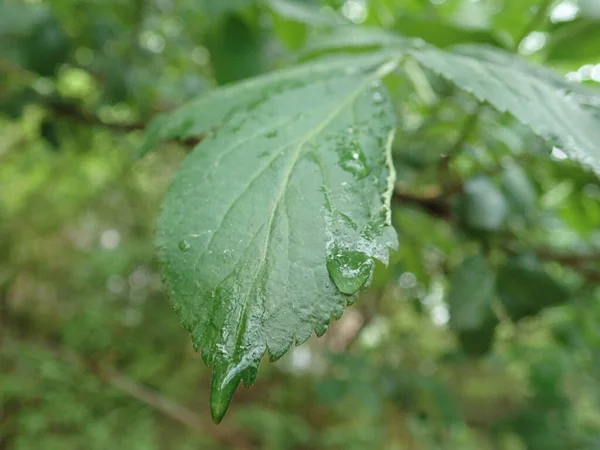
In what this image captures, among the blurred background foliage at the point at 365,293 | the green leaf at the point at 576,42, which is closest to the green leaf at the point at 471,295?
the blurred background foliage at the point at 365,293

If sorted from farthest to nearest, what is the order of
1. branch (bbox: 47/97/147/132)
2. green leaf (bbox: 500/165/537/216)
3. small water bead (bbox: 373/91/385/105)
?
branch (bbox: 47/97/147/132), green leaf (bbox: 500/165/537/216), small water bead (bbox: 373/91/385/105)

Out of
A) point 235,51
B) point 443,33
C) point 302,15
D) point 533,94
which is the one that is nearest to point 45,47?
point 235,51

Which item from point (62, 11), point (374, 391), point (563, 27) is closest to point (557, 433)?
point (374, 391)

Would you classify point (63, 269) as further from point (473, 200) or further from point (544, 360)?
point (473, 200)

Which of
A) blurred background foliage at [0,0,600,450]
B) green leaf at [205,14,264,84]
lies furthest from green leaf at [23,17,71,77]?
green leaf at [205,14,264,84]

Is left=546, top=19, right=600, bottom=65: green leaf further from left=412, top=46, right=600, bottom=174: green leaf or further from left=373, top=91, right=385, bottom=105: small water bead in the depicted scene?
left=373, top=91, right=385, bottom=105: small water bead

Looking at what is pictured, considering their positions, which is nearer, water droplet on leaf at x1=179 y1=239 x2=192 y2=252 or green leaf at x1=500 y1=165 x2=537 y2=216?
water droplet on leaf at x1=179 y1=239 x2=192 y2=252
